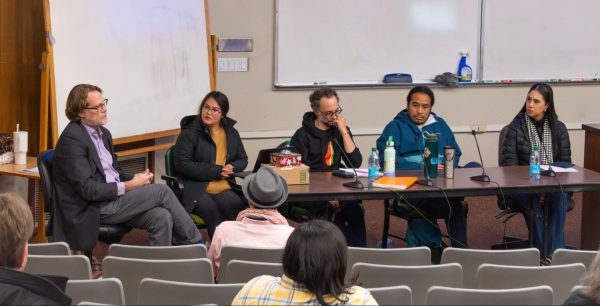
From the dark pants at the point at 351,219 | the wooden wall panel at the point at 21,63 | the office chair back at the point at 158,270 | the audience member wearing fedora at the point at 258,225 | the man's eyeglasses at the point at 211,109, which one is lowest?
the dark pants at the point at 351,219

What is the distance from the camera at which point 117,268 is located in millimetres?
3908

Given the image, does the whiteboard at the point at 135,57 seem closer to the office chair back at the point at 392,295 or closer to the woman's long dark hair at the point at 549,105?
the woman's long dark hair at the point at 549,105

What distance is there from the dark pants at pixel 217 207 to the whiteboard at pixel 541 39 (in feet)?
11.8

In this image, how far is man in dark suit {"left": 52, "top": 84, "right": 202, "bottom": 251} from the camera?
5.33 m

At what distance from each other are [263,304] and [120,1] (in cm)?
444

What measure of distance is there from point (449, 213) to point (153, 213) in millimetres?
1962

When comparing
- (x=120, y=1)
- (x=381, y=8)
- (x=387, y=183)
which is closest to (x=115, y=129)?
(x=120, y=1)

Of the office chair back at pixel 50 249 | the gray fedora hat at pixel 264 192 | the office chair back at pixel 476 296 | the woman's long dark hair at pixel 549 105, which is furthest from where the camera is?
the woman's long dark hair at pixel 549 105

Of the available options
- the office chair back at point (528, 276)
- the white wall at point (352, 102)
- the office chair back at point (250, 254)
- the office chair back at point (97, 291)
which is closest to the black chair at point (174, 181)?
the office chair back at point (250, 254)

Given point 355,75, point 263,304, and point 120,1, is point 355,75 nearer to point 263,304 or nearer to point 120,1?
point 120,1

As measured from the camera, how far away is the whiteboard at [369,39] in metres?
8.41

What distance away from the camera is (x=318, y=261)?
299 centimetres

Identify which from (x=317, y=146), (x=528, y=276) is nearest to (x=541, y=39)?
(x=317, y=146)

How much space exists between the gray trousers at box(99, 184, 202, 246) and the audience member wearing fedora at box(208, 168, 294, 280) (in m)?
1.16
